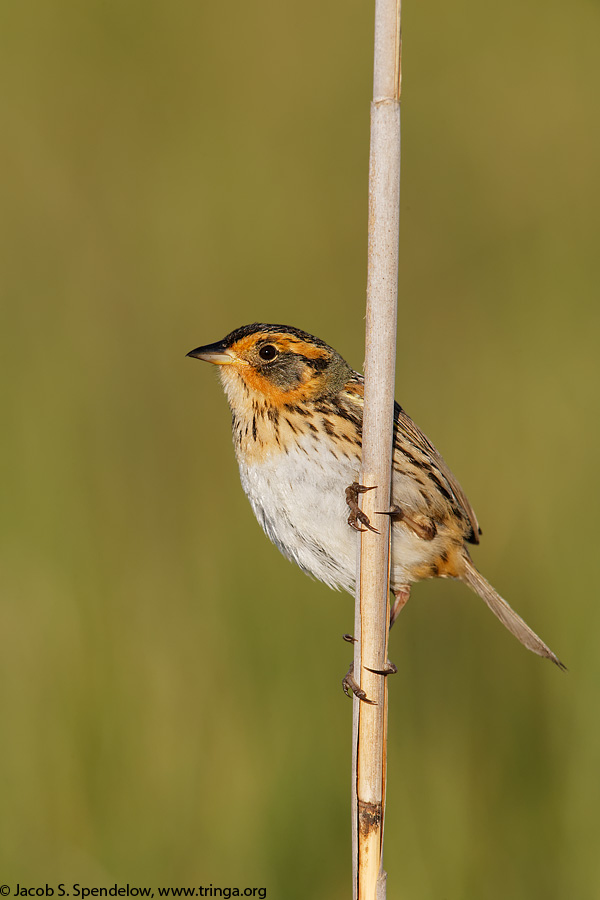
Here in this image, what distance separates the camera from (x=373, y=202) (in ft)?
7.93

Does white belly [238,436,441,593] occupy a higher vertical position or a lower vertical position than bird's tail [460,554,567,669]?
higher

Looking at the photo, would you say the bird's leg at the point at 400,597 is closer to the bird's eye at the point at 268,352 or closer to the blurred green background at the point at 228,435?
the blurred green background at the point at 228,435

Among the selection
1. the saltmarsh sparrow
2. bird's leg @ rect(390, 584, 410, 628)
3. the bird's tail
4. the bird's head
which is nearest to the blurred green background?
the bird's tail

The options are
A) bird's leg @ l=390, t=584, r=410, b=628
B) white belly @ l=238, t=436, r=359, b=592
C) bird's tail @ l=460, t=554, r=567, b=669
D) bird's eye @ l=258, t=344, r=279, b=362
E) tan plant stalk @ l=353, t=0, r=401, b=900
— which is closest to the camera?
tan plant stalk @ l=353, t=0, r=401, b=900

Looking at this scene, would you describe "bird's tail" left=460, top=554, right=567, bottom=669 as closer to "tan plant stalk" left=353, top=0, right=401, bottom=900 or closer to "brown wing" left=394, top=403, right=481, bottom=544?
"brown wing" left=394, top=403, right=481, bottom=544

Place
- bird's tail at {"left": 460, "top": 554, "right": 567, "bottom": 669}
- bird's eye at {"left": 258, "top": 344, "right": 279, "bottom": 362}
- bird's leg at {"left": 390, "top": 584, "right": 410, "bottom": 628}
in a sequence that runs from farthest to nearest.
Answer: bird's leg at {"left": 390, "top": 584, "right": 410, "bottom": 628} < bird's eye at {"left": 258, "top": 344, "right": 279, "bottom": 362} < bird's tail at {"left": 460, "top": 554, "right": 567, "bottom": 669}

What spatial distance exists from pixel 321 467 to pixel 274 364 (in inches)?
18.2

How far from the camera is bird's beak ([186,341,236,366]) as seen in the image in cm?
356

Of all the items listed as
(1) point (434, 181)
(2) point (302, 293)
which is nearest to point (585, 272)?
(1) point (434, 181)

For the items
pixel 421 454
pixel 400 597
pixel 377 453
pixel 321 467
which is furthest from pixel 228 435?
pixel 377 453

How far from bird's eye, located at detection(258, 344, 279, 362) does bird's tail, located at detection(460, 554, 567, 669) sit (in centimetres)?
101

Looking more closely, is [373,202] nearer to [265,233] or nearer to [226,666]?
[226,666]

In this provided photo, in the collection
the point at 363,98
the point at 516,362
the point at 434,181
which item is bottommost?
the point at 516,362

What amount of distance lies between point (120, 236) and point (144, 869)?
3.57 meters
